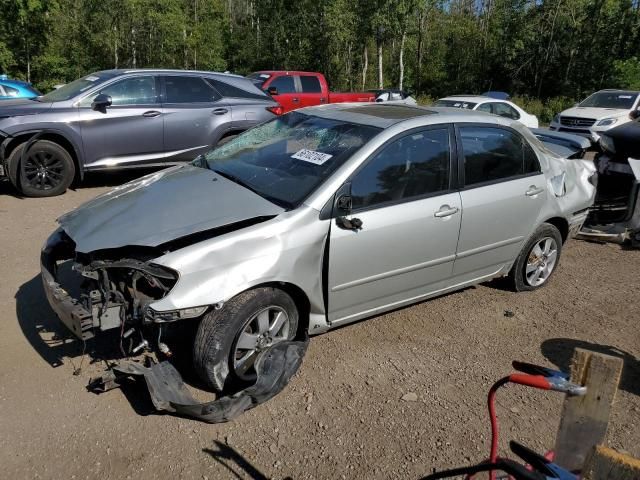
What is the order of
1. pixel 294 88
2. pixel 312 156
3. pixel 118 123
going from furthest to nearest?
1. pixel 294 88
2. pixel 118 123
3. pixel 312 156

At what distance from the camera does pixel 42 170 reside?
281 inches

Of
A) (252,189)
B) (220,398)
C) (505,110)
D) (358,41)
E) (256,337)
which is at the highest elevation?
(358,41)

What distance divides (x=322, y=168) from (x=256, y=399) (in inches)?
60.4

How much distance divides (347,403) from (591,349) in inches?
79.6

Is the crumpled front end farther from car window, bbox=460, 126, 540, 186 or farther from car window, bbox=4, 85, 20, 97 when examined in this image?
car window, bbox=4, 85, 20, 97

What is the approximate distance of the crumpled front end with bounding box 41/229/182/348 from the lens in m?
2.92

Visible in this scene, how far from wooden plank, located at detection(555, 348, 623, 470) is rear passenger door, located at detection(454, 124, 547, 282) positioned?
7.70 feet

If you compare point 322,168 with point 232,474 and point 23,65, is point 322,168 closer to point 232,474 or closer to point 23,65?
point 232,474

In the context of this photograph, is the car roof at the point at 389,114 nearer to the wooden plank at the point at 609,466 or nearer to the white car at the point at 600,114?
the wooden plank at the point at 609,466

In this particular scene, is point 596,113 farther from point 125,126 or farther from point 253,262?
point 253,262

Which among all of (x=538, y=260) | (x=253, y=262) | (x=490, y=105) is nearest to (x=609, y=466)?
(x=253, y=262)

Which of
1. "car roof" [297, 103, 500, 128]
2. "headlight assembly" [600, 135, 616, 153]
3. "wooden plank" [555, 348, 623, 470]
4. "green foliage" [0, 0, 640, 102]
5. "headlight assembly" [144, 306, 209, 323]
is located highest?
"green foliage" [0, 0, 640, 102]

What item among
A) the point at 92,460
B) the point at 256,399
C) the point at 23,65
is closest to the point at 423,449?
the point at 256,399

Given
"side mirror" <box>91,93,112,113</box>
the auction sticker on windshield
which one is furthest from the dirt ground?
"side mirror" <box>91,93,112,113</box>
